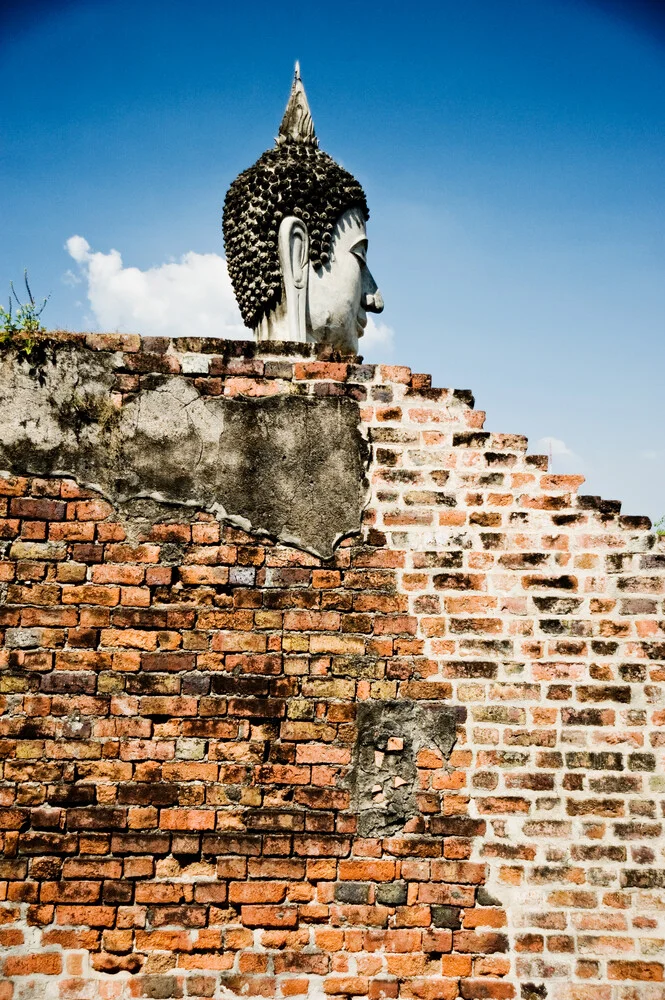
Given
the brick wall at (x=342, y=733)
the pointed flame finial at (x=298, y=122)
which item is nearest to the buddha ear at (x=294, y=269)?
the pointed flame finial at (x=298, y=122)

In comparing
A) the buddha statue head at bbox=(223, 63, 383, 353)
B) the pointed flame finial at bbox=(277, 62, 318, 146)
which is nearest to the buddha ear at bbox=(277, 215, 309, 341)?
the buddha statue head at bbox=(223, 63, 383, 353)

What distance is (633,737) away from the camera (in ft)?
10.3

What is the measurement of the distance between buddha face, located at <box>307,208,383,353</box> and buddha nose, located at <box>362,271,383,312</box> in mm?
66

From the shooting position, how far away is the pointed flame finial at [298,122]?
14.6 ft

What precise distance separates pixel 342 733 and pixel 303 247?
266 centimetres

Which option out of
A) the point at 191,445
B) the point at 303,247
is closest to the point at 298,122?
the point at 303,247

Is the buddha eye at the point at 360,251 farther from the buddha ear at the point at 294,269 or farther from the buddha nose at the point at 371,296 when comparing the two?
the buddha ear at the point at 294,269

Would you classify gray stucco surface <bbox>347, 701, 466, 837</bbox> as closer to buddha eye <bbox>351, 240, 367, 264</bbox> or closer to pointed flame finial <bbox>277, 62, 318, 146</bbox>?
buddha eye <bbox>351, 240, 367, 264</bbox>

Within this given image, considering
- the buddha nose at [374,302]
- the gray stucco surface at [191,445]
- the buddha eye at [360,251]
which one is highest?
the buddha eye at [360,251]

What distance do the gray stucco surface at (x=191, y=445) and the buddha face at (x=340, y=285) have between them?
3.34 feet

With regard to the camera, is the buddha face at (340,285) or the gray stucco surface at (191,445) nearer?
the gray stucco surface at (191,445)

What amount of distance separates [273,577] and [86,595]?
0.81 meters

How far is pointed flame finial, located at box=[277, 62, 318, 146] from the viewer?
4.46 m

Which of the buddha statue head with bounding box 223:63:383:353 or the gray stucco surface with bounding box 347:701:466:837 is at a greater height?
the buddha statue head with bounding box 223:63:383:353
